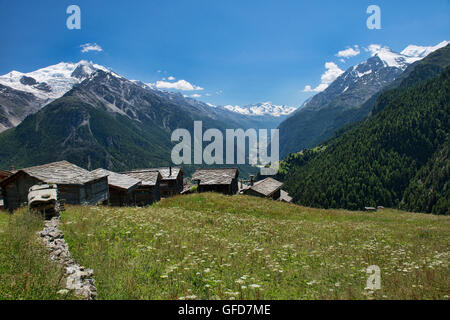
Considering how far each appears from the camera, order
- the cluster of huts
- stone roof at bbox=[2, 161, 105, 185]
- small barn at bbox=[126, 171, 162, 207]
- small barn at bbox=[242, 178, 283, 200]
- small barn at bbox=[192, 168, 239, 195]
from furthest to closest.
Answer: small barn at bbox=[242, 178, 283, 200] → small barn at bbox=[192, 168, 239, 195] → small barn at bbox=[126, 171, 162, 207] → the cluster of huts → stone roof at bbox=[2, 161, 105, 185]

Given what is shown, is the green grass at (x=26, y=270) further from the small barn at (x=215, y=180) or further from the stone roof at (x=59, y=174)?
the small barn at (x=215, y=180)

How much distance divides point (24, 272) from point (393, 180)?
6198 inches

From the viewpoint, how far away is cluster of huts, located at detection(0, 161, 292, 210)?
81.3 ft

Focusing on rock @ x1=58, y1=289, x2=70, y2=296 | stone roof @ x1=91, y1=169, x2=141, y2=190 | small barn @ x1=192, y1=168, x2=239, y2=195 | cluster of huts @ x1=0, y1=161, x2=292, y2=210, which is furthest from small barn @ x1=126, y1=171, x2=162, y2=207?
rock @ x1=58, y1=289, x2=70, y2=296

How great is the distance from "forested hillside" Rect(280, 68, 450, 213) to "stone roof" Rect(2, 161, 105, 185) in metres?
132

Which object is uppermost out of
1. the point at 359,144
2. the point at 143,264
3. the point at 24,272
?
the point at 359,144

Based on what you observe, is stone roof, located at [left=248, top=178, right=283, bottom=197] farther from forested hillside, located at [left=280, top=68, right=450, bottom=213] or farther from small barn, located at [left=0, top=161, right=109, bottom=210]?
forested hillside, located at [left=280, top=68, right=450, bottom=213]

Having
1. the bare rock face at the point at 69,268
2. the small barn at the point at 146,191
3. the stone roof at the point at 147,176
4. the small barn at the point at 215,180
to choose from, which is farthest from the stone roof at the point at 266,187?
the bare rock face at the point at 69,268

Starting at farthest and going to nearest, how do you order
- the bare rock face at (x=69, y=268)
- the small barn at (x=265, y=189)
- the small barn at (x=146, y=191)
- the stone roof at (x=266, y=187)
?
1. the stone roof at (x=266, y=187)
2. the small barn at (x=265, y=189)
3. the small barn at (x=146, y=191)
4. the bare rock face at (x=69, y=268)

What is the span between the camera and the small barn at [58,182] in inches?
953

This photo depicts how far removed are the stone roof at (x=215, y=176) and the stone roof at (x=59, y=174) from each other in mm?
23797

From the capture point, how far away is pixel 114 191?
34.9 m
